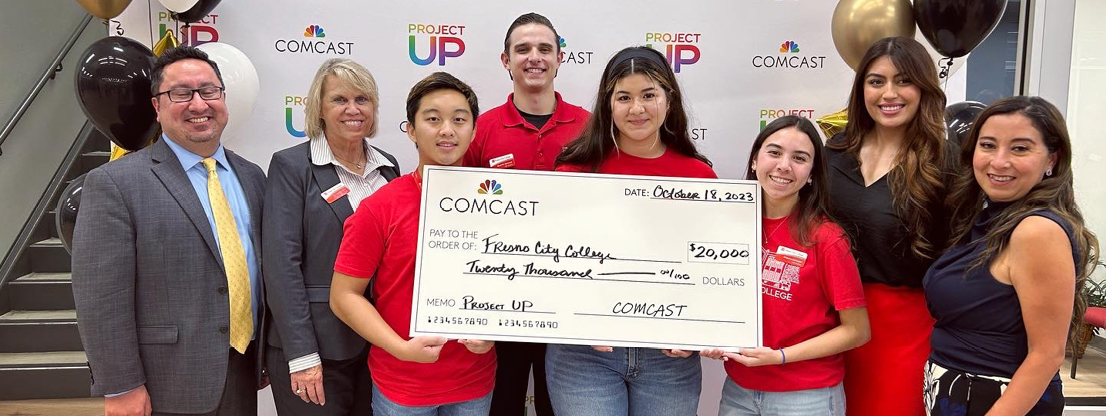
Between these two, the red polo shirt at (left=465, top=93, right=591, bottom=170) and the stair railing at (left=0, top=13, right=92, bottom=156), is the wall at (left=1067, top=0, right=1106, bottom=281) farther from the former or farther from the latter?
the stair railing at (left=0, top=13, right=92, bottom=156)

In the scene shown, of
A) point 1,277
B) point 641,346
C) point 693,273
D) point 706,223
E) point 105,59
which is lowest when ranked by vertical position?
point 1,277

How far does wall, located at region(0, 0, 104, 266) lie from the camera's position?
Result: 472cm

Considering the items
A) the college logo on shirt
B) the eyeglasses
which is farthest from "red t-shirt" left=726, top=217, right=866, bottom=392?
the eyeglasses

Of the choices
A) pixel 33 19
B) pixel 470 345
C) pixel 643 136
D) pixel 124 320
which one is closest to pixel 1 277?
pixel 33 19

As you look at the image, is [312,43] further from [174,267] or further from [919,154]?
[919,154]

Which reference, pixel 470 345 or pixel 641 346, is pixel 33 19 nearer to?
pixel 470 345

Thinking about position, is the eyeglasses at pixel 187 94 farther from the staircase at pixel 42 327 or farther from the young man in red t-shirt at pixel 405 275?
the staircase at pixel 42 327

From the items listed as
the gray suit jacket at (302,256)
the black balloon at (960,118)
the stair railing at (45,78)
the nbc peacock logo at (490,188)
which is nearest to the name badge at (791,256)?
the nbc peacock logo at (490,188)

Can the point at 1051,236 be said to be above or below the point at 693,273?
above

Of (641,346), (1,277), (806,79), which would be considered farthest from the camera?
(1,277)

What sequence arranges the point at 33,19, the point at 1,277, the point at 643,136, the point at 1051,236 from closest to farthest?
the point at 1051,236
the point at 643,136
the point at 1,277
the point at 33,19

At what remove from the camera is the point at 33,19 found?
16.3 feet

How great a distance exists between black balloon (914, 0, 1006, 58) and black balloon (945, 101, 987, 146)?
0.21 metres

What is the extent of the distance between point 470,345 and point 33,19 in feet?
17.2
